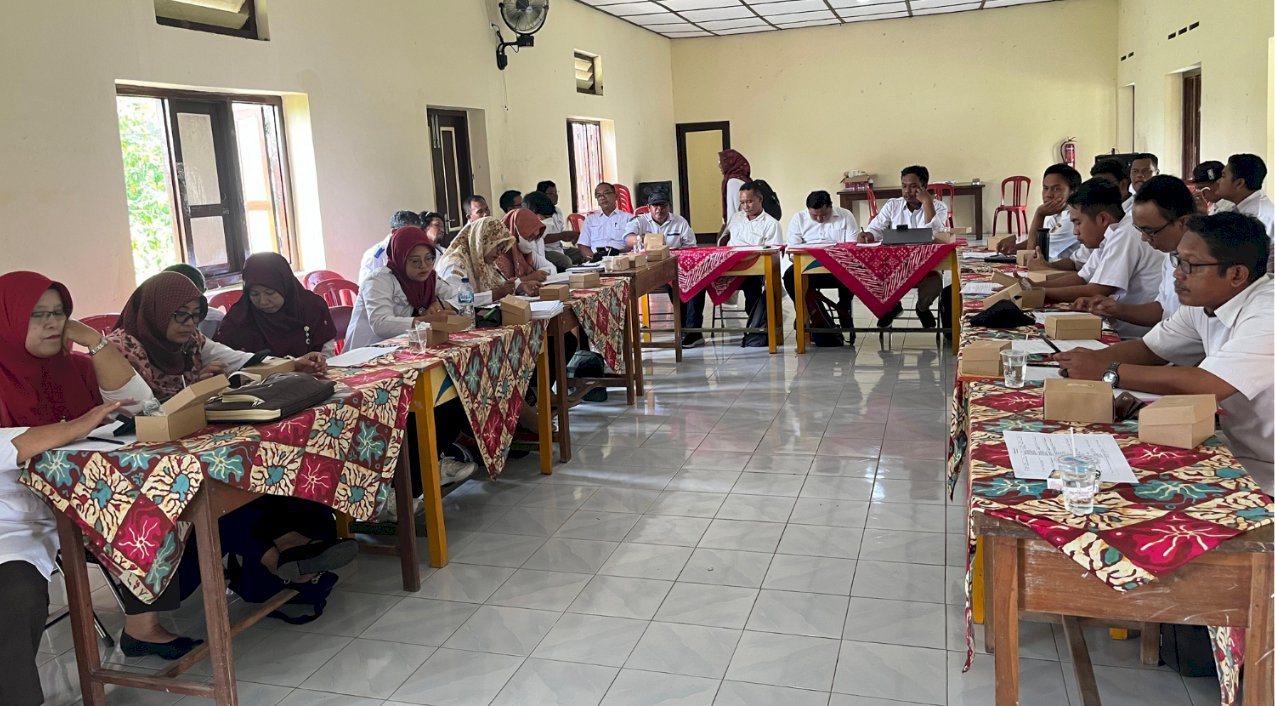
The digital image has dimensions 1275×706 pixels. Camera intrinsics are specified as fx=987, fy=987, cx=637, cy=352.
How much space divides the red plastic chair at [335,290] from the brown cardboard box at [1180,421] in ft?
14.2

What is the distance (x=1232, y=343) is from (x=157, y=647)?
2775 millimetres

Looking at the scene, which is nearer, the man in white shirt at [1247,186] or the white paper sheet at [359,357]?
the white paper sheet at [359,357]

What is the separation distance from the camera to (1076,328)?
2984 millimetres

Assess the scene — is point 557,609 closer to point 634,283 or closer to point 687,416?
point 687,416

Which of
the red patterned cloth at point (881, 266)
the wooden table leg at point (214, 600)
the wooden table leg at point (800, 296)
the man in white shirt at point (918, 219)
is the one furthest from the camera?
the man in white shirt at point (918, 219)

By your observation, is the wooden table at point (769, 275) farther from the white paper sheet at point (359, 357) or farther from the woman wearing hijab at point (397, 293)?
the white paper sheet at point (359, 357)

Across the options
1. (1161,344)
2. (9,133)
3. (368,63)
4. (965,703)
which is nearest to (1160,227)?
(1161,344)

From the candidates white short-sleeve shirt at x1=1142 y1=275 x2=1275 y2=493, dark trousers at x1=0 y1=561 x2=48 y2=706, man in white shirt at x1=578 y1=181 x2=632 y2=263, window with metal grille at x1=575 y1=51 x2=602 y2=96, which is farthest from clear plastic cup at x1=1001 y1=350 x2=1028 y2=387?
window with metal grille at x1=575 y1=51 x2=602 y2=96

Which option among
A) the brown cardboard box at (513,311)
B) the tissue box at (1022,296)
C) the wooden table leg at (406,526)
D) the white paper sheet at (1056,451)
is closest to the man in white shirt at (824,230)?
the tissue box at (1022,296)

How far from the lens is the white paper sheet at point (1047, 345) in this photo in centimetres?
283

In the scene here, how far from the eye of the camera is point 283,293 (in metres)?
3.55

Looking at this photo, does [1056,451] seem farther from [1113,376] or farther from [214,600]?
[214,600]

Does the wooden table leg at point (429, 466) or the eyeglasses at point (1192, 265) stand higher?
the eyeglasses at point (1192, 265)

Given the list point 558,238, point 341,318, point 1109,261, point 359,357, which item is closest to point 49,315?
point 359,357
